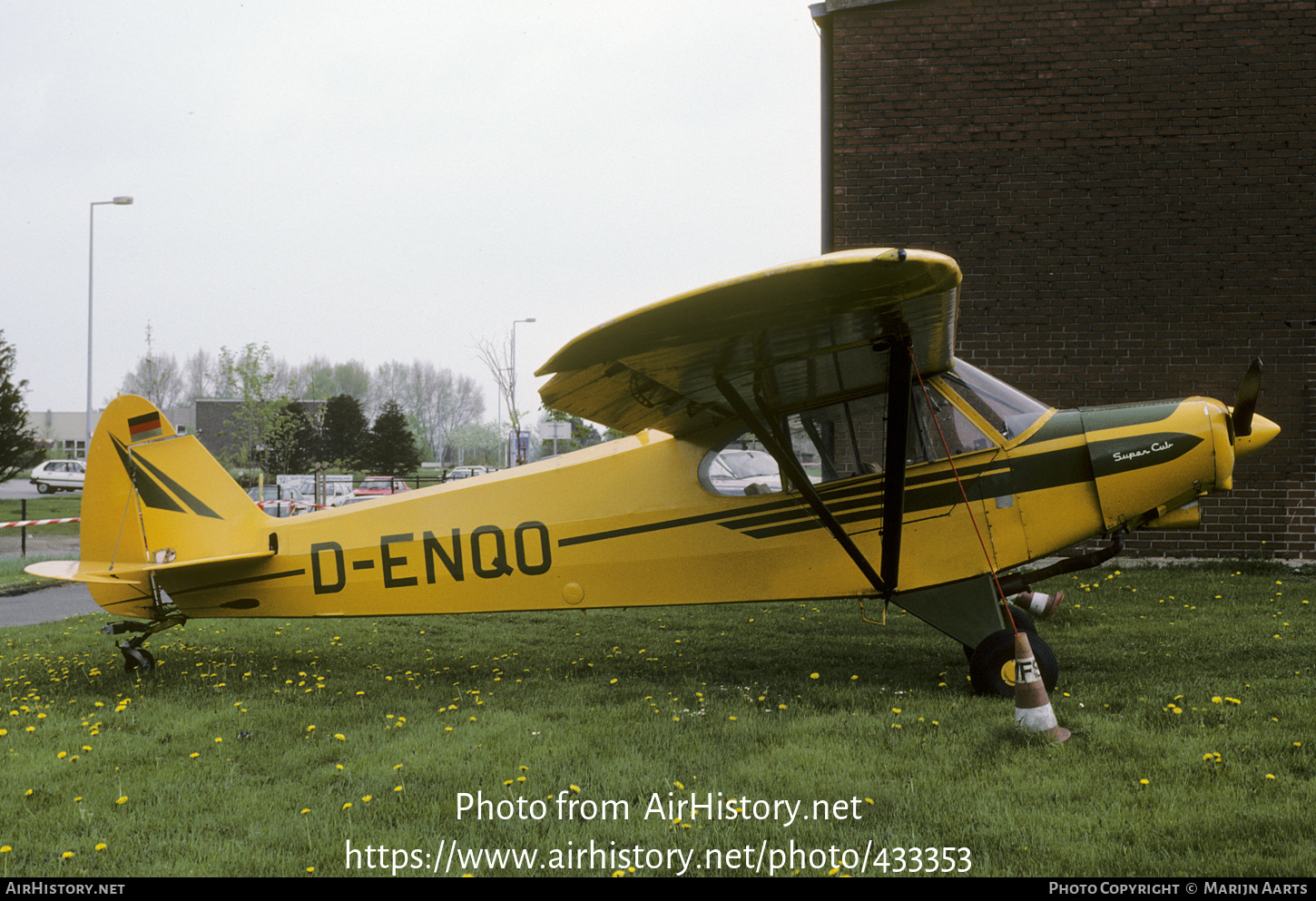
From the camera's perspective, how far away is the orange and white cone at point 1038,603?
6.77m

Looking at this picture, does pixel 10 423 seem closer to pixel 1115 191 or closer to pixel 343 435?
pixel 343 435

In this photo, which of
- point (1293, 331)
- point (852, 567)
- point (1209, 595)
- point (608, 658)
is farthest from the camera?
point (1293, 331)

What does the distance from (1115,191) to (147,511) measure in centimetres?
1118

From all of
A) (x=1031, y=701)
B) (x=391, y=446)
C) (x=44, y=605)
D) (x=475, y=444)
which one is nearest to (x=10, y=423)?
(x=391, y=446)

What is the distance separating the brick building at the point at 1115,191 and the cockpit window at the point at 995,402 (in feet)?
A: 17.3

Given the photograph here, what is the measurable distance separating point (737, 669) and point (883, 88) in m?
8.23

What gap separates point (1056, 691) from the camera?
5113mm

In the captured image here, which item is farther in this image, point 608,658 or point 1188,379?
point 1188,379

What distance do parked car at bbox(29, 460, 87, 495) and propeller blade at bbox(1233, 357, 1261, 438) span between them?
55.8 meters

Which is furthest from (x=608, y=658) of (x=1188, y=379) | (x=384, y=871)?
(x=1188, y=379)

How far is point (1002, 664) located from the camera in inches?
198

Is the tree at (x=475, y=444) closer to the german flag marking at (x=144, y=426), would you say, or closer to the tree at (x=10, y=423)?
the tree at (x=10, y=423)

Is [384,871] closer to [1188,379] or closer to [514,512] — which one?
[514,512]

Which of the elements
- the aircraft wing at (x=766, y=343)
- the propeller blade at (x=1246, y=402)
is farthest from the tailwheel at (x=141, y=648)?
the propeller blade at (x=1246, y=402)
